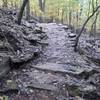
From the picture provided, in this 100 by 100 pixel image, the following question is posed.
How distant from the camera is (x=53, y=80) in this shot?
7.07 meters

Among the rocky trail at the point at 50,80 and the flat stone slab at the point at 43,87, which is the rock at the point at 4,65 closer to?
the rocky trail at the point at 50,80

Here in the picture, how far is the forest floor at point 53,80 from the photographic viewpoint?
626cm

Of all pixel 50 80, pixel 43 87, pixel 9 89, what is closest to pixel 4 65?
pixel 9 89

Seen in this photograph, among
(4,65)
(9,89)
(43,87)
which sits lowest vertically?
(43,87)

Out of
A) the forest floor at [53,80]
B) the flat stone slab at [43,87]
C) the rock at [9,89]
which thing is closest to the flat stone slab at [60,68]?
the forest floor at [53,80]

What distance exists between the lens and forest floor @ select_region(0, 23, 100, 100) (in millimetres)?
6265

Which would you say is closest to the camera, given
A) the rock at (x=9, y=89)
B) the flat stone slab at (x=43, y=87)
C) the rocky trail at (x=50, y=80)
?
the rock at (x=9, y=89)

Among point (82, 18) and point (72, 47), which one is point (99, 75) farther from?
point (82, 18)

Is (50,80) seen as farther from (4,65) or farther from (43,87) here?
(4,65)

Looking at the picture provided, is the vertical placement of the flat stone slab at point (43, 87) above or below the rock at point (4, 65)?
below

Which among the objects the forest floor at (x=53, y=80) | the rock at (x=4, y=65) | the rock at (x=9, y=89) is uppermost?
the rock at (x=4, y=65)

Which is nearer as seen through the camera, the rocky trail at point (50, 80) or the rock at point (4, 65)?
the rocky trail at point (50, 80)

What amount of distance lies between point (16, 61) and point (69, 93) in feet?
6.82

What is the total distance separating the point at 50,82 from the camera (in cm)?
695
